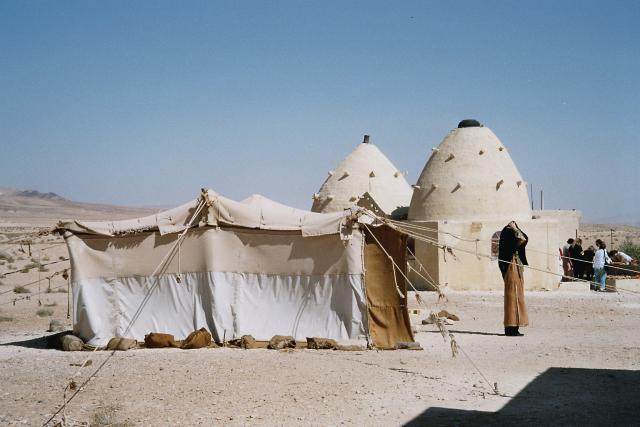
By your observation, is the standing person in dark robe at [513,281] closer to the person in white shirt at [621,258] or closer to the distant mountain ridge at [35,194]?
the person in white shirt at [621,258]

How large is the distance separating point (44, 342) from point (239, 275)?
3391 mm

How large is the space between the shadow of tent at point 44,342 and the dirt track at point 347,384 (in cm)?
3

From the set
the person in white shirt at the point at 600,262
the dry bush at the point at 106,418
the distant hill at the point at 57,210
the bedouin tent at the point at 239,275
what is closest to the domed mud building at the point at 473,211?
the person in white shirt at the point at 600,262

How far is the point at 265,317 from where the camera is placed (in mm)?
11047

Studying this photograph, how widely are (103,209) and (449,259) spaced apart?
10976 centimetres

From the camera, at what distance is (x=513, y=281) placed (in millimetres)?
11625

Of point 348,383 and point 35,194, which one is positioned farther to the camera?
point 35,194

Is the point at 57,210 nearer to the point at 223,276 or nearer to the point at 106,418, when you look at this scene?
the point at 223,276

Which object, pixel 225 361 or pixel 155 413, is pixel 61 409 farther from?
pixel 225 361

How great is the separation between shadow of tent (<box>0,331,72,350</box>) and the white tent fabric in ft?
1.10

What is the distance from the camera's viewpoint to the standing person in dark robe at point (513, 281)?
37.9 ft

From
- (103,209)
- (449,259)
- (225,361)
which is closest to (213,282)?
(225,361)

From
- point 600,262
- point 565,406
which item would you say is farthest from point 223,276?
point 600,262

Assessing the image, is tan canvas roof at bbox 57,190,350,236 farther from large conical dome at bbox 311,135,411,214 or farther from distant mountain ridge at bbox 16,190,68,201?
distant mountain ridge at bbox 16,190,68,201
